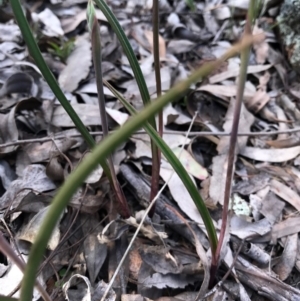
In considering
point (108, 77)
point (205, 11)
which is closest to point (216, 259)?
point (108, 77)

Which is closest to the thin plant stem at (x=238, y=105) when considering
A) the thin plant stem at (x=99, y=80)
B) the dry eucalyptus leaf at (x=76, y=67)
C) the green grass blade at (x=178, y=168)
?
the green grass blade at (x=178, y=168)

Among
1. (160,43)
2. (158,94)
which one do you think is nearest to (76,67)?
(160,43)

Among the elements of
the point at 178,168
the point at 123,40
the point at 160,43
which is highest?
the point at 123,40

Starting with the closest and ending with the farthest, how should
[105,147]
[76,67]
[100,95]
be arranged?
[105,147] → [100,95] → [76,67]

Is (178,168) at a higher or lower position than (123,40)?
lower

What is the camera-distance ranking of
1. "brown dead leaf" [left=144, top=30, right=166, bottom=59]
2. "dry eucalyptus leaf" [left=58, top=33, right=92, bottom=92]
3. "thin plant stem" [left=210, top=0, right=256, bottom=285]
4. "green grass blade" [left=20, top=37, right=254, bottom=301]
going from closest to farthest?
"green grass blade" [left=20, top=37, right=254, bottom=301] → "thin plant stem" [left=210, top=0, right=256, bottom=285] → "dry eucalyptus leaf" [left=58, top=33, right=92, bottom=92] → "brown dead leaf" [left=144, top=30, right=166, bottom=59]

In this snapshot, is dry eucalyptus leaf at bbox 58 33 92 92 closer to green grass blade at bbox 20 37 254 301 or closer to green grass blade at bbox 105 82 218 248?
green grass blade at bbox 105 82 218 248

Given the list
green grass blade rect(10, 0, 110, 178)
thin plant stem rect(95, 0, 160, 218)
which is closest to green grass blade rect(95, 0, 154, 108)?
thin plant stem rect(95, 0, 160, 218)

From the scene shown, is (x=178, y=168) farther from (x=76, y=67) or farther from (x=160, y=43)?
(x=160, y=43)
